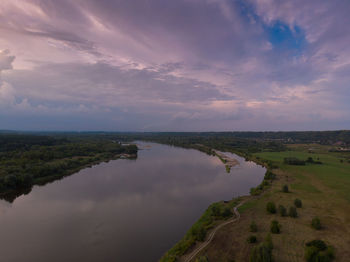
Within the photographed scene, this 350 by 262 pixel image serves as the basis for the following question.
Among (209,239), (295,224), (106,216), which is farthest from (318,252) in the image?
(106,216)

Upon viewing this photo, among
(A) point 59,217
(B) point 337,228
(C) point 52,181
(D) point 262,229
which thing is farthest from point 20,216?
(B) point 337,228

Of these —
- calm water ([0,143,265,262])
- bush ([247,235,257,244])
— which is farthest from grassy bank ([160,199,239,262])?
bush ([247,235,257,244])

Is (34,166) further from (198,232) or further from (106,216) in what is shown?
(198,232)

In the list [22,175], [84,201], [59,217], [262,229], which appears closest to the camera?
[262,229]

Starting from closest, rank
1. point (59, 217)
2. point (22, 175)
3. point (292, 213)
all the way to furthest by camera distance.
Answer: point (292, 213) → point (59, 217) → point (22, 175)

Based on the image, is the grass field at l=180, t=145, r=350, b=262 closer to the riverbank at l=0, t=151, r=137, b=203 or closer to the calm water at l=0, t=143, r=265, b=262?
the calm water at l=0, t=143, r=265, b=262

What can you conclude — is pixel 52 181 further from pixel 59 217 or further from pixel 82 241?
pixel 82 241

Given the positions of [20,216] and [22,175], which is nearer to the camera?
[20,216]
